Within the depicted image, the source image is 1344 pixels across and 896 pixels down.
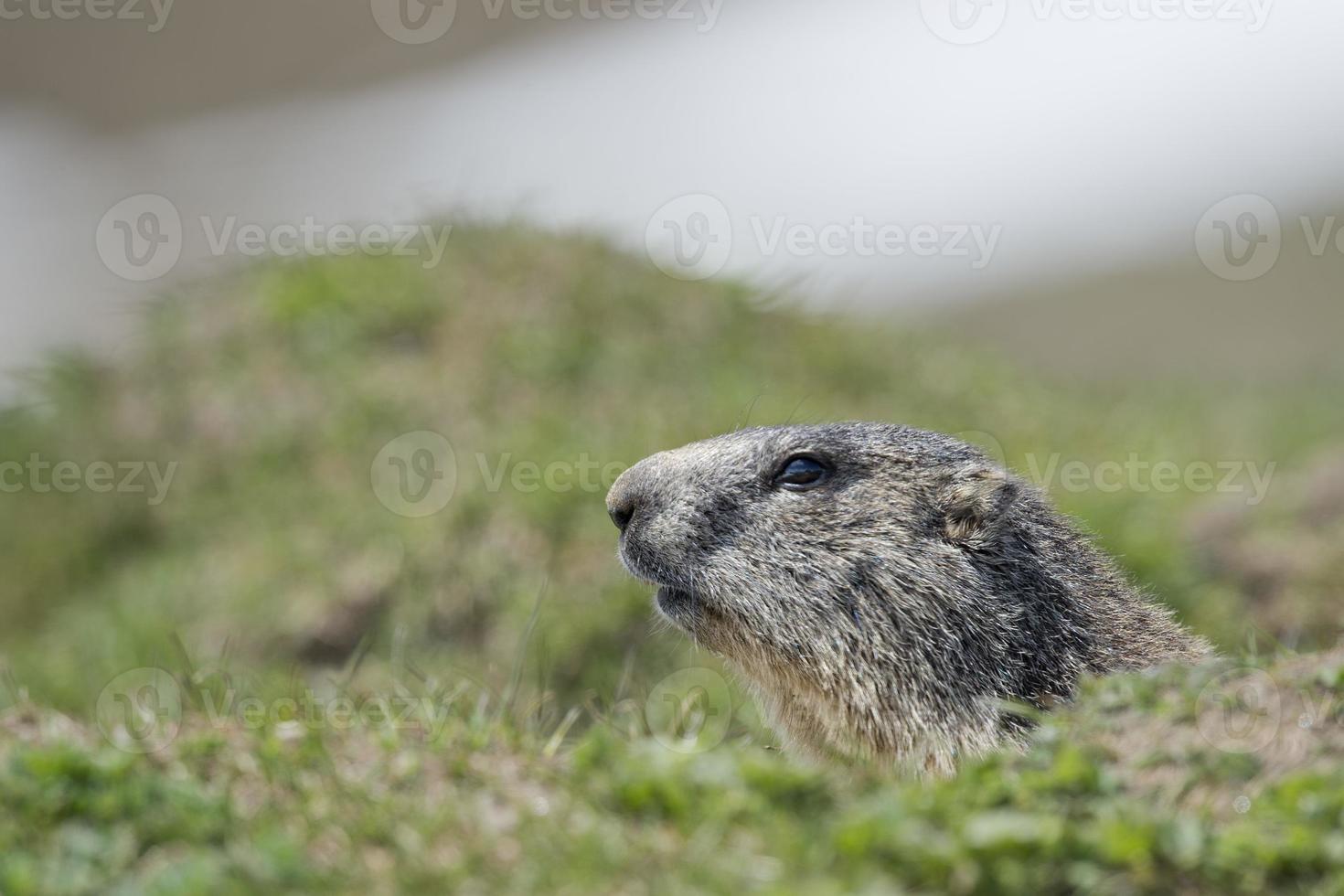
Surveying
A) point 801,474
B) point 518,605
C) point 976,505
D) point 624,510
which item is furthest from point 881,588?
point 518,605

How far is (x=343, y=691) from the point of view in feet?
18.3

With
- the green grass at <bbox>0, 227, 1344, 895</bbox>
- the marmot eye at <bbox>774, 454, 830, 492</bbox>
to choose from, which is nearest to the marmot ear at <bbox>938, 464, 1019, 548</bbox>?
the marmot eye at <bbox>774, 454, 830, 492</bbox>

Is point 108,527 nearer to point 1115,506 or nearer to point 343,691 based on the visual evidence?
point 343,691

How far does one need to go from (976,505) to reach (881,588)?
62 cm

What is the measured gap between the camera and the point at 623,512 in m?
6.12

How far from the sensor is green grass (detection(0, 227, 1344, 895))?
368cm

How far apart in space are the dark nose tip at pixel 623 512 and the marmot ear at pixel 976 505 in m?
1.43

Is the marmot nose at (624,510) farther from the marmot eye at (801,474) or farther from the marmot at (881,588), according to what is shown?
the marmot eye at (801,474)

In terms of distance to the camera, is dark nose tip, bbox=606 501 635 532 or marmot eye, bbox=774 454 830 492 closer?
dark nose tip, bbox=606 501 635 532

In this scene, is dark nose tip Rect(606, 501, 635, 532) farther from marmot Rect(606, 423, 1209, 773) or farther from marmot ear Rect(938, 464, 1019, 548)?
marmot ear Rect(938, 464, 1019, 548)

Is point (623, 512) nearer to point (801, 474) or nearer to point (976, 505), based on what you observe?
point (801, 474)

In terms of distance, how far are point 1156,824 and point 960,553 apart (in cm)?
225

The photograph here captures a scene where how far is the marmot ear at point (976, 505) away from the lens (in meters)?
5.93

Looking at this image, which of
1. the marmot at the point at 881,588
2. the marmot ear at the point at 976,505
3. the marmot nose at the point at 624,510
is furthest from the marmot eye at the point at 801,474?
the marmot nose at the point at 624,510
